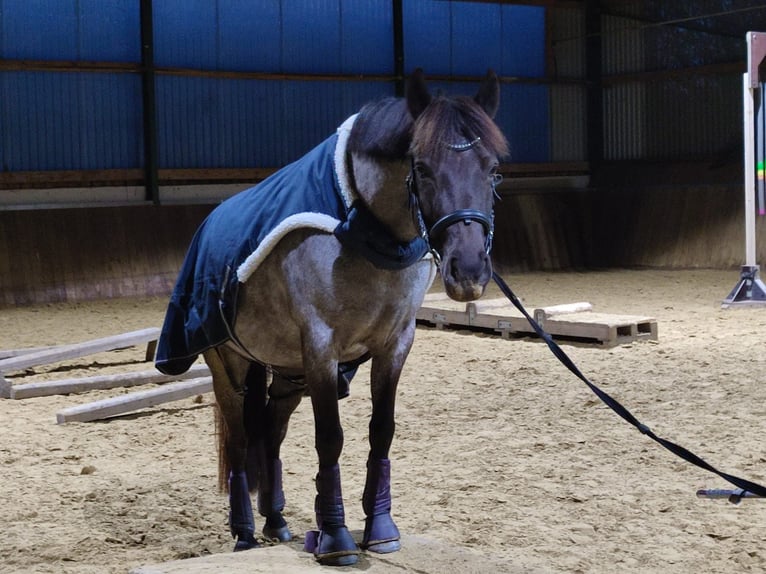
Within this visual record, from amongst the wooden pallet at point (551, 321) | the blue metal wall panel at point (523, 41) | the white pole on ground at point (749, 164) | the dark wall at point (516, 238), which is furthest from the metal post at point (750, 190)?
the blue metal wall panel at point (523, 41)

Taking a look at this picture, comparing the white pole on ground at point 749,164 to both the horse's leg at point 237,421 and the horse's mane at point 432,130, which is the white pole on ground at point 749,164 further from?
the horse's mane at point 432,130

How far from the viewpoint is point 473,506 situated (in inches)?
183

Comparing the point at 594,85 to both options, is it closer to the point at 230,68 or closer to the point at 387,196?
the point at 230,68

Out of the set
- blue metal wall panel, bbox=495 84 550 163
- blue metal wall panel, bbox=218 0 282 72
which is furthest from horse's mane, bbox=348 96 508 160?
blue metal wall panel, bbox=495 84 550 163

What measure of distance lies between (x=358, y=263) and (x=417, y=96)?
1.95ft

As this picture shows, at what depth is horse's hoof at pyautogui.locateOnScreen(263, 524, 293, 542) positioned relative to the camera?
4.31 meters

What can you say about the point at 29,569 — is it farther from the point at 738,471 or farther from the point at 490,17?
the point at 490,17

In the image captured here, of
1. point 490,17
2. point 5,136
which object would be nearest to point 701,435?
point 5,136

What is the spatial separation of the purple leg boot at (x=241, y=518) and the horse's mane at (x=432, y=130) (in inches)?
59.5

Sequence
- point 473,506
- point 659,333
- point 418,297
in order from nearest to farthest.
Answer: point 418,297, point 473,506, point 659,333

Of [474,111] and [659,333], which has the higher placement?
[474,111]

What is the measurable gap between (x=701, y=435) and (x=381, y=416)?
261cm

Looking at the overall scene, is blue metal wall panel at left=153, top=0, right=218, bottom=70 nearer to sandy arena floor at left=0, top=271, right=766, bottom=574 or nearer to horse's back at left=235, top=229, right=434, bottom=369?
sandy arena floor at left=0, top=271, right=766, bottom=574

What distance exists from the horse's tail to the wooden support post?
2210mm
